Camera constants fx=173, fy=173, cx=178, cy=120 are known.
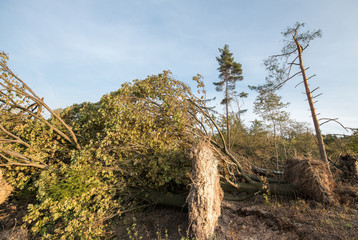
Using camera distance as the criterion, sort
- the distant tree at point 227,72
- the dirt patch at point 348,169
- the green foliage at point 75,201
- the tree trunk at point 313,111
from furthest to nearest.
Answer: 1. the distant tree at point 227,72
2. the tree trunk at point 313,111
3. the dirt patch at point 348,169
4. the green foliage at point 75,201

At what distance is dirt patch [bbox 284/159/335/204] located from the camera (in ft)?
19.0

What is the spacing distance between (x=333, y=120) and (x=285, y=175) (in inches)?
183

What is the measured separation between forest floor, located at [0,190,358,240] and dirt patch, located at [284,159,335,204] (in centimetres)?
29

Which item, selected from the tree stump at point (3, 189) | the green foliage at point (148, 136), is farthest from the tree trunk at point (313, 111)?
the tree stump at point (3, 189)

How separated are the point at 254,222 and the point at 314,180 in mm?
2800

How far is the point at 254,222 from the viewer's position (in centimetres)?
499

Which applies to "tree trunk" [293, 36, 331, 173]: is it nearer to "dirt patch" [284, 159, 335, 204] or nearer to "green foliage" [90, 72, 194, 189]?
"dirt patch" [284, 159, 335, 204]

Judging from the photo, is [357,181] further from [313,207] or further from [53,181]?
[53,181]

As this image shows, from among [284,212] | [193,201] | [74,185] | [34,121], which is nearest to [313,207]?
[284,212]

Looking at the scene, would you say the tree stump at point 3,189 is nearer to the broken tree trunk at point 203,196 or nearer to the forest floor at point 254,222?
the forest floor at point 254,222

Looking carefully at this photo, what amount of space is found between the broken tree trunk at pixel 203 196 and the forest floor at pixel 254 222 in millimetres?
444

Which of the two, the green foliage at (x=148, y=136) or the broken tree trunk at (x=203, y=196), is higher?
the green foliage at (x=148, y=136)

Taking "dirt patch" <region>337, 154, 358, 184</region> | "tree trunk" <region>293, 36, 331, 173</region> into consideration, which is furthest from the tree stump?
"dirt patch" <region>337, 154, 358, 184</region>

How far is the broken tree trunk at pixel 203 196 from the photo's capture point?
4.20 m
